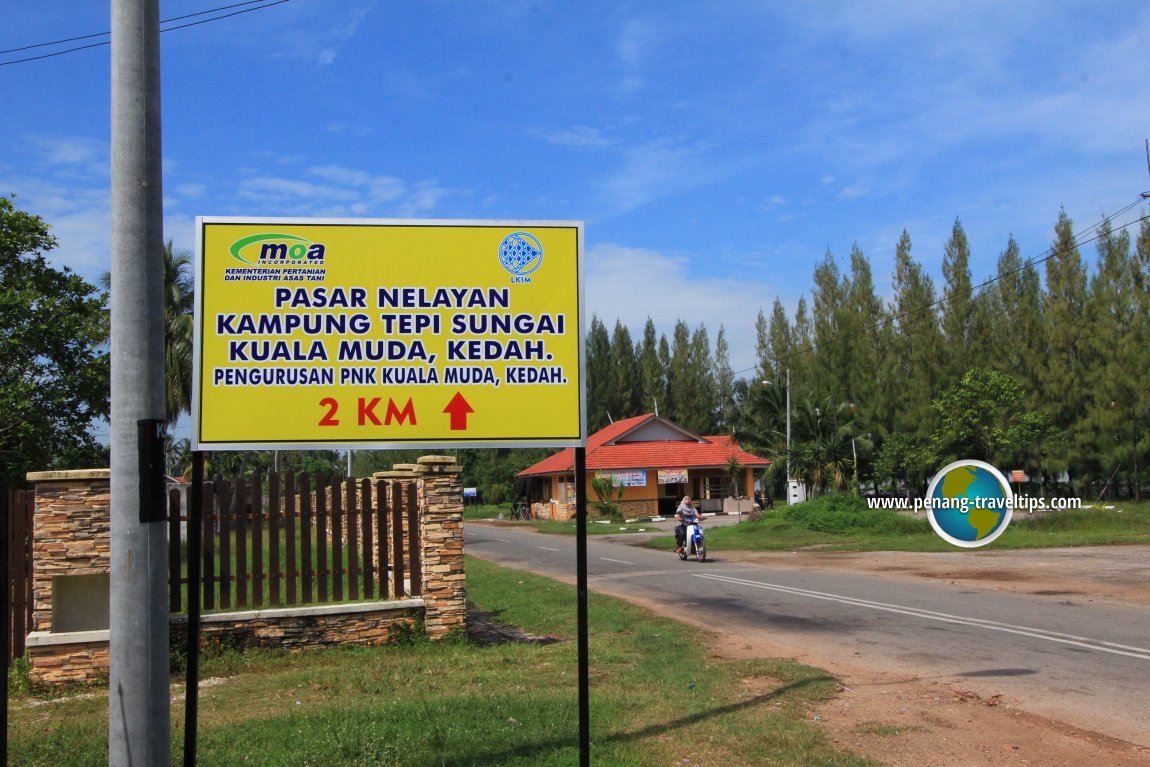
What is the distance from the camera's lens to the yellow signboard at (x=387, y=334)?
596 centimetres

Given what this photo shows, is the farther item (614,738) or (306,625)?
(306,625)

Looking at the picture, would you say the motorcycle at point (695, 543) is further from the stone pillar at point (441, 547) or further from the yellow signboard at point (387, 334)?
the yellow signboard at point (387, 334)

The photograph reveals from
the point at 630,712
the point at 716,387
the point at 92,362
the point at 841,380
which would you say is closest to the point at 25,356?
the point at 92,362

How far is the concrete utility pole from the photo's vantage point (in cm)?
460

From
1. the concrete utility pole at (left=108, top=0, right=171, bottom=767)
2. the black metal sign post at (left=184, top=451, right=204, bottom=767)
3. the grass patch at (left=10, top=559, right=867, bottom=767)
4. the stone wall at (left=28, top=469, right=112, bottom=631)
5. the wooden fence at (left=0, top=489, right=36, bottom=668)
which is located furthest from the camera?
the wooden fence at (left=0, top=489, right=36, bottom=668)

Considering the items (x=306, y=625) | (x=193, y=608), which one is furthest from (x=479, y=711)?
(x=306, y=625)

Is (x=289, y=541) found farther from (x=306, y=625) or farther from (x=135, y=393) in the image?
(x=135, y=393)

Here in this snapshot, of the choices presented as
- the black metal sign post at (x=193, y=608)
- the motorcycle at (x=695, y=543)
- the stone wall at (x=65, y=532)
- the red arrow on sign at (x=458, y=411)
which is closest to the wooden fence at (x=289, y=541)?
the stone wall at (x=65, y=532)

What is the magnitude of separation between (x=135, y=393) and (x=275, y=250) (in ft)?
5.44

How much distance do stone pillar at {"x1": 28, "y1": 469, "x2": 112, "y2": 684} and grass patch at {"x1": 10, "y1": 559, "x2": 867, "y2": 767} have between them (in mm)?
573

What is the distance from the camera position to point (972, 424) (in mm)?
40844

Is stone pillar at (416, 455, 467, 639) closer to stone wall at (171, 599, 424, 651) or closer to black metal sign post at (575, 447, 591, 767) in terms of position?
stone wall at (171, 599, 424, 651)

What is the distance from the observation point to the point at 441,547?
10.8 meters

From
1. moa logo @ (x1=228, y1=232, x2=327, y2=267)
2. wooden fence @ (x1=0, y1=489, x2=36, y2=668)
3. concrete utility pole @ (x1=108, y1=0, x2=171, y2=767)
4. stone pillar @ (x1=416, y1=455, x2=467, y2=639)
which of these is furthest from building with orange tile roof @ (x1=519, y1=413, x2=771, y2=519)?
concrete utility pole @ (x1=108, y1=0, x2=171, y2=767)
